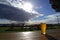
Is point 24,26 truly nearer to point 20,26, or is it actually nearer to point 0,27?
point 20,26

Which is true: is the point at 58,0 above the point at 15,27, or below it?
above

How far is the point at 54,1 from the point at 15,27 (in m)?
14.4

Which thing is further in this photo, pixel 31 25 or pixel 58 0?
pixel 31 25

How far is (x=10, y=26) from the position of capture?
22672 millimetres

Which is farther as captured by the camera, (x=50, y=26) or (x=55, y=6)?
(x=50, y=26)

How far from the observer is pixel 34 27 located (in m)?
22.7

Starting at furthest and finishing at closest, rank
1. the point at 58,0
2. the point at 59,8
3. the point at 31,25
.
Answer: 1. the point at 31,25
2. the point at 59,8
3. the point at 58,0

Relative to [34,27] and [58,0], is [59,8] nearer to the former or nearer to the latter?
[58,0]

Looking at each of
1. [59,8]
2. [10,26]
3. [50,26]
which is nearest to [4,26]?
[10,26]

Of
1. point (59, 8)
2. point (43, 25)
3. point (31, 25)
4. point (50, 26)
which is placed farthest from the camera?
→ point (50, 26)

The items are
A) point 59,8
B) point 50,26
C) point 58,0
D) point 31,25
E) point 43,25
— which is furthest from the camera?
point 50,26

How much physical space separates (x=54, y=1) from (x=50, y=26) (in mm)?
15237

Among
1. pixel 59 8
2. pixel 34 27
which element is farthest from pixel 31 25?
pixel 59 8

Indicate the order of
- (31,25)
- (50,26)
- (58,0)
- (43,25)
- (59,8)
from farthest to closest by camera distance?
(50,26), (31,25), (43,25), (59,8), (58,0)
